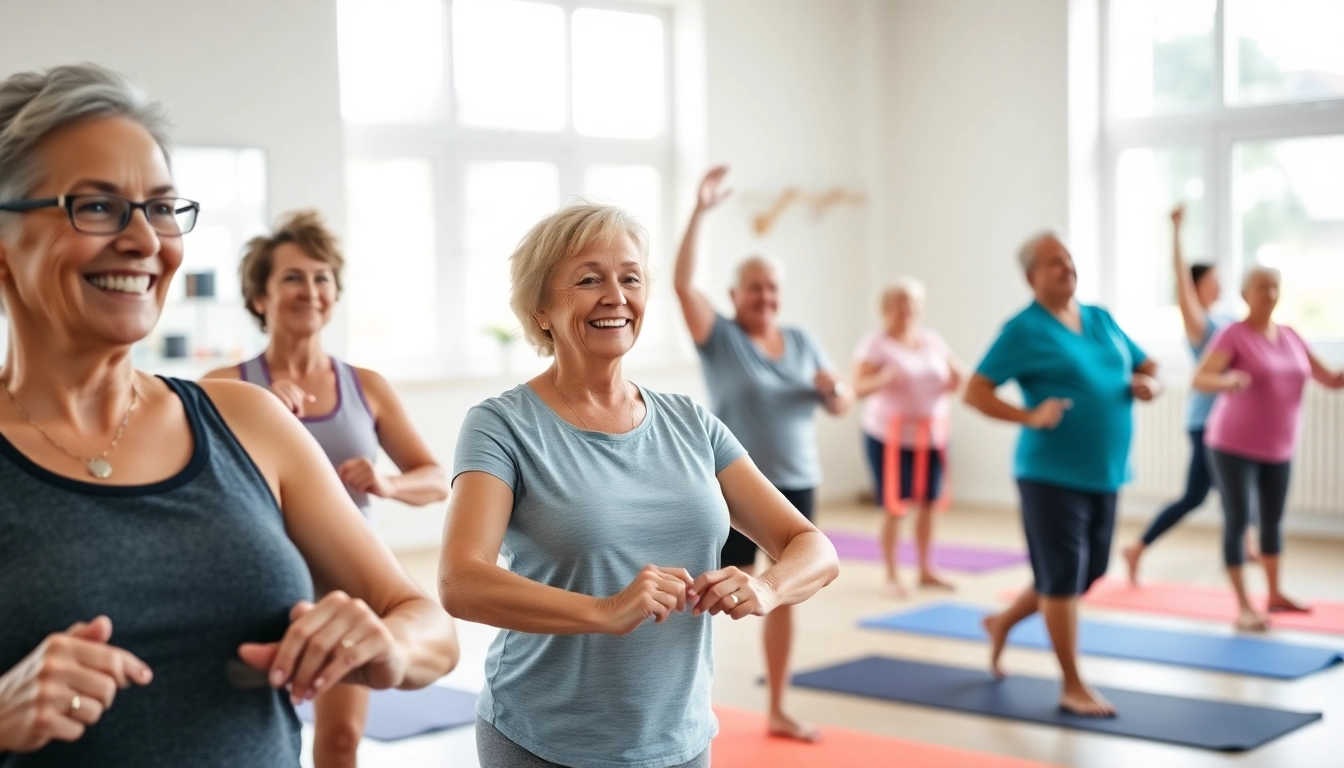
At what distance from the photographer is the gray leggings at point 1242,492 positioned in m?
5.86

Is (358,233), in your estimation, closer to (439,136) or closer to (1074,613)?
(439,136)

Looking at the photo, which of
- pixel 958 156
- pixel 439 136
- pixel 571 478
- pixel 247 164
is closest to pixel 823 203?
pixel 958 156

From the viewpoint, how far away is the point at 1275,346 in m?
5.88

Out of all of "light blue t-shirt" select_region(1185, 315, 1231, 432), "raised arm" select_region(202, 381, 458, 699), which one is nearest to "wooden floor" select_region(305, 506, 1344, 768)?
"light blue t-shirt" select_region(1185, 315, 1231, 432)

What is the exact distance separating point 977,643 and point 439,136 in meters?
4.33

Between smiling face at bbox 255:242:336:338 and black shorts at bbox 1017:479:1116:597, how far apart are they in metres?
2.30

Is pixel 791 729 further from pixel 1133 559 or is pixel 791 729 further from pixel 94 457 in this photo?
pixel 94 457

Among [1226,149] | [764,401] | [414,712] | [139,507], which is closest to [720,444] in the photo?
[139,507]

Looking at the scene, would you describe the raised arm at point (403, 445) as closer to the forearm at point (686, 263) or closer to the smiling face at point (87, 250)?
the forearm at point (686, 263)

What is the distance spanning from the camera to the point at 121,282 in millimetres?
1358

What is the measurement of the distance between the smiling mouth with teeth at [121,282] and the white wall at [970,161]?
8166 mm

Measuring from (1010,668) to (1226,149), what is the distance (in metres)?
4.52

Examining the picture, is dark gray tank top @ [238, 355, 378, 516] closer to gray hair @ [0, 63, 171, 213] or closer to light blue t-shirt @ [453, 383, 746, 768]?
light blue t-shirt @ [453, 383, 746, 768]

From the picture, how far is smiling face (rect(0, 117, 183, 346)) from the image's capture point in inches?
52.7
